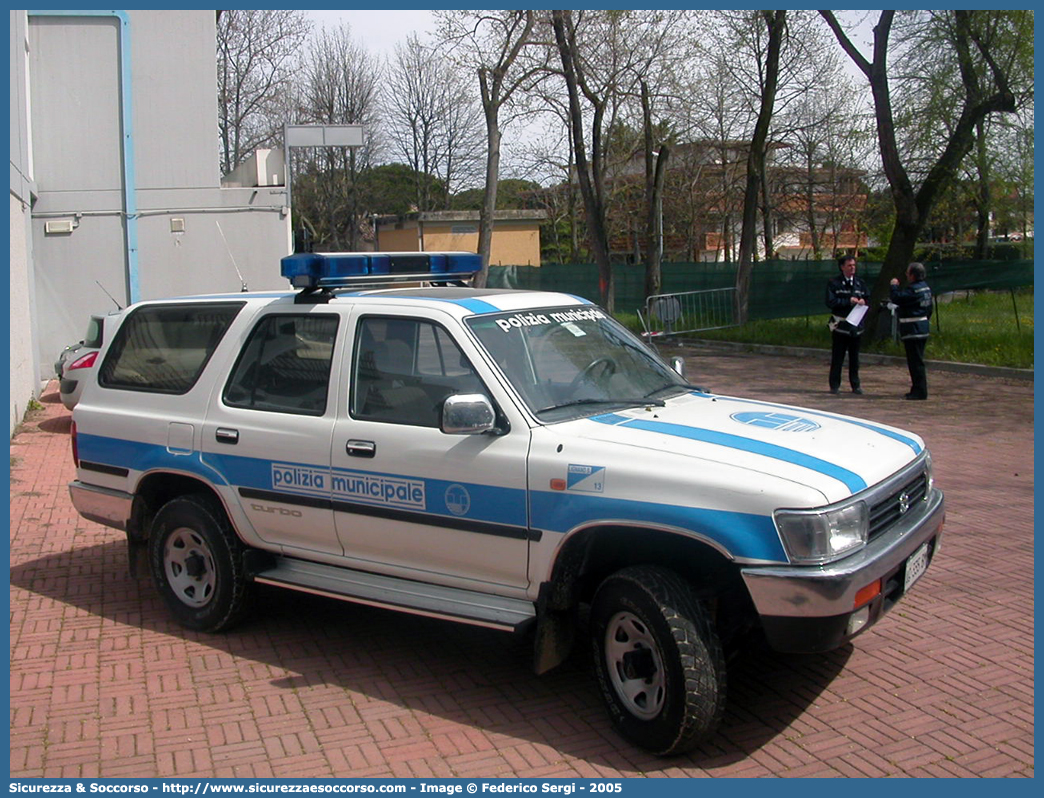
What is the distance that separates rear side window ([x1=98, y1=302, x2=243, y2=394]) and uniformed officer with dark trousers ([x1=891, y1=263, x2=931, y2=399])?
10150 millimetres

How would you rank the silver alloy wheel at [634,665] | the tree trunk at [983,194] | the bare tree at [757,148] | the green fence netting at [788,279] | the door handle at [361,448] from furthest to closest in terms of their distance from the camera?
1. the tree trunk at [983,194]
2. the green fence netting at [788,279]
3. the bare tree at [757,148]
4. the door handle at [361,448]
5. the silver alloy wheel at [634,665]

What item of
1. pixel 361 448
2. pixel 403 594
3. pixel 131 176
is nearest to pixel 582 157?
pixel 131 176

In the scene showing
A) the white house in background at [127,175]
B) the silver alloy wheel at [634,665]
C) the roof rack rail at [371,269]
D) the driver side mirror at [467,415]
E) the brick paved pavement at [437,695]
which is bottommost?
the brick paved pavement at [437,695]

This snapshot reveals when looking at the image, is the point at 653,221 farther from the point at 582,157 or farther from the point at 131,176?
the point at 131,176

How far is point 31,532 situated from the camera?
8.37 meters

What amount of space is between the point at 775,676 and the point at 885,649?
0.72m

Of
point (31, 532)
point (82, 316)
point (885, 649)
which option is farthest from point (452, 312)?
point (82, 316)

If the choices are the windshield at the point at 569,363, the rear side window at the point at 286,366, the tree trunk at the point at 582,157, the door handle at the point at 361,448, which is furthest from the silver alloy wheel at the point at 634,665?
the tree trunk at the point at 582,157

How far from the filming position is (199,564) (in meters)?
6.06

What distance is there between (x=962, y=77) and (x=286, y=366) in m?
15.9

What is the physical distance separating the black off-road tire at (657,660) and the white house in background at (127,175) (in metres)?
15.7

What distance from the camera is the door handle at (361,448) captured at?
517 centimetres

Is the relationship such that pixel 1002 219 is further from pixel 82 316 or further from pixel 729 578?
pixel 729 578

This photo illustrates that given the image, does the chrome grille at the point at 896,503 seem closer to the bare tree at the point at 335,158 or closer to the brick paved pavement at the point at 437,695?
the brick paved pavement at the point at 437,695
